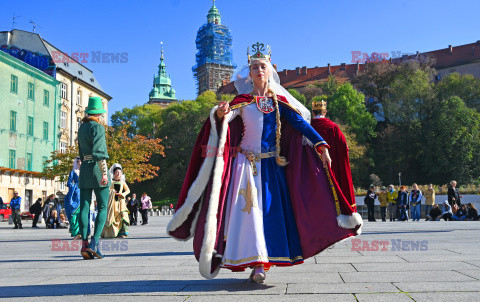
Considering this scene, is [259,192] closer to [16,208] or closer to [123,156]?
[16,208]

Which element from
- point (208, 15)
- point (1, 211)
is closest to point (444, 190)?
point (1, 211)

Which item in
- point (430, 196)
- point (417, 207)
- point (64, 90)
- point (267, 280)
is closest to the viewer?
point (267, 280)

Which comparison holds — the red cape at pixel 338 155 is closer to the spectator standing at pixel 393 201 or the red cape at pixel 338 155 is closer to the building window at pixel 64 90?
the spectator standing at pixel 393 201

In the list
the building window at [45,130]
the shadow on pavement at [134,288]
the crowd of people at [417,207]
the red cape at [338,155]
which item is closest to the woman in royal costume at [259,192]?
the shadow on pavement at [134,288]

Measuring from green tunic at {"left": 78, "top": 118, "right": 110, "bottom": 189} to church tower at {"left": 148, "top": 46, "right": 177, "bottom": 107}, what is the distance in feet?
473

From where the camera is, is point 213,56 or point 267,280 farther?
point 213,56

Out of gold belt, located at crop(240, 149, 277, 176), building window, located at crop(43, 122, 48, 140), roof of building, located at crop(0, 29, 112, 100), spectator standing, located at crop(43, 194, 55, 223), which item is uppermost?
roof of building, located at crop(0, 29, 112, 100)

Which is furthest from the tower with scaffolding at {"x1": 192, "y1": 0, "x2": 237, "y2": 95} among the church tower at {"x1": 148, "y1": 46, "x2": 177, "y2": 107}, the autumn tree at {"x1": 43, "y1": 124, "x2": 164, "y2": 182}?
the autumn tree at {"x1": 43, "y1": 124, "x2": 164, "y2": 182}

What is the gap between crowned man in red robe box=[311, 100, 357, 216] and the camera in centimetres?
699

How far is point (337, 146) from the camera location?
8617 millimetres

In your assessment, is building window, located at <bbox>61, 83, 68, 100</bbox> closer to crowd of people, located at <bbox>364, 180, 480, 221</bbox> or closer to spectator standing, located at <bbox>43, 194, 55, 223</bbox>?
spectator standing, located at <bbox>43, 194, 55, 223</bbox>

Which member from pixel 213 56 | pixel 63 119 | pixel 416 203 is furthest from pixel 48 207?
pixel 213 56

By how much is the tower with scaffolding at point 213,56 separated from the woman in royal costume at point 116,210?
4526 inches

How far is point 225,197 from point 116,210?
28.7 ft
